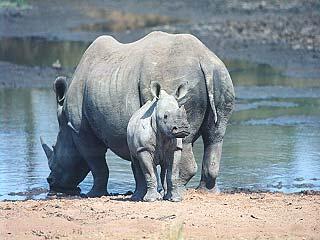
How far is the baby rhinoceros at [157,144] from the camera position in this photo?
12406mm

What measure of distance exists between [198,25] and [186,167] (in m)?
24.8

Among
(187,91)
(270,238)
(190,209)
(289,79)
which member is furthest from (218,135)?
(289,79)

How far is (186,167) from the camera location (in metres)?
13.2

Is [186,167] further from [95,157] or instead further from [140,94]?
[95,157]

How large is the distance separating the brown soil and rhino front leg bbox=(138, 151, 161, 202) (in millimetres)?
254

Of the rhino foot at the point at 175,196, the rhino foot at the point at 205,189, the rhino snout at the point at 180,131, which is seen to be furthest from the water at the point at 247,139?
the rhino snout at the point at 180,131

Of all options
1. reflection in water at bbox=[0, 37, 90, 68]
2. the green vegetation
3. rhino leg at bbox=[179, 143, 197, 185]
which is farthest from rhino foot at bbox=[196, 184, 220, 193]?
the green vegetation

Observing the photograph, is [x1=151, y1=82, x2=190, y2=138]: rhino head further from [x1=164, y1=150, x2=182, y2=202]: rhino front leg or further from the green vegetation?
the green vegetation

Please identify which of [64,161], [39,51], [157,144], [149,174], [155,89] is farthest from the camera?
[39,51]

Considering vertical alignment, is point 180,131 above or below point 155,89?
below

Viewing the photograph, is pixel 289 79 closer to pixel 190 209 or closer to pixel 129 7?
pixel 190 209

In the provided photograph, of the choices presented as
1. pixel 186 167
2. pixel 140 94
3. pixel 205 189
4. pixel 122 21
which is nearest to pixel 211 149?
pixel 205 189

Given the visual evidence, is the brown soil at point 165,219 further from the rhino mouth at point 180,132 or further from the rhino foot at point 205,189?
the rhino foot at point 205,189

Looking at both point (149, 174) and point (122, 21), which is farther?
point (122, 21)
